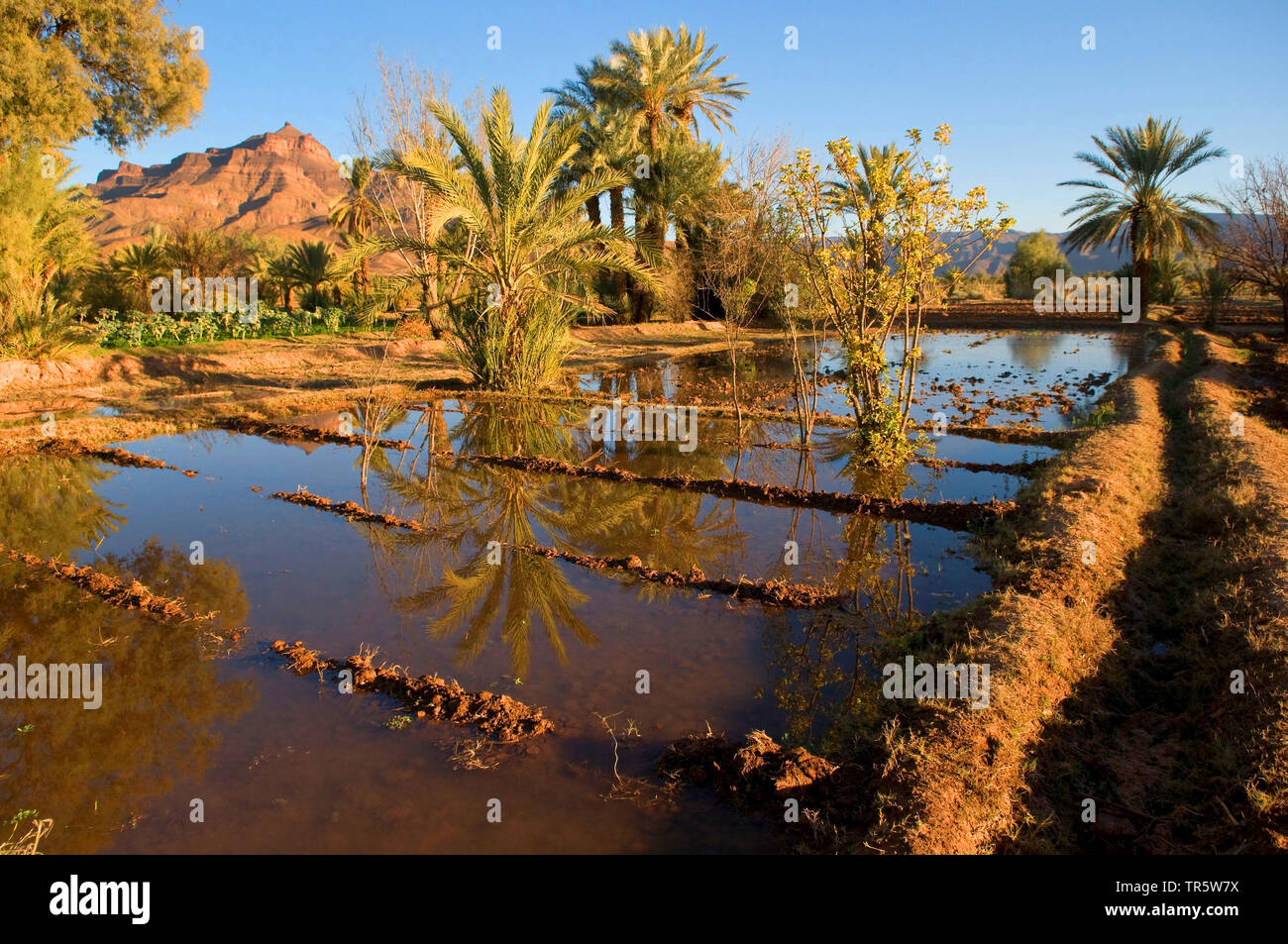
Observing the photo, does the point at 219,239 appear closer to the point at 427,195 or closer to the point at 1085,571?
the point at 427,195

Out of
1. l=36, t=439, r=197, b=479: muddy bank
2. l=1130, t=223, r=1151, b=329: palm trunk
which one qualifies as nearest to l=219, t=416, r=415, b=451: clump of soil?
l=36, t=439, r=197, b=479: muddy bank

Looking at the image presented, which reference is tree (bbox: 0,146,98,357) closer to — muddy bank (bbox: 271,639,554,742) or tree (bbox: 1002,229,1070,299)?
muddy bank (bbox: 271,639,554,742)

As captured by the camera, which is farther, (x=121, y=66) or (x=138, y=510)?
(x=121, y=66)

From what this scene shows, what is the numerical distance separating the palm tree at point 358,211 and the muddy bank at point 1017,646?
22.4 metres

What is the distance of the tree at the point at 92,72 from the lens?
1480 centimetres

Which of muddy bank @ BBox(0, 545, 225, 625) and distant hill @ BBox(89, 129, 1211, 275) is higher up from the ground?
distant hill @ BBox(89, 129, 1211, 275)

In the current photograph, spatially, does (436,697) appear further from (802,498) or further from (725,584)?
(802,498)

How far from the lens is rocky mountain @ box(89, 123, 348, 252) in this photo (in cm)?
10256

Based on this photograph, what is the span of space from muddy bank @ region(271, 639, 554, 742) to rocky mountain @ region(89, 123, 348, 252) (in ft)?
322
